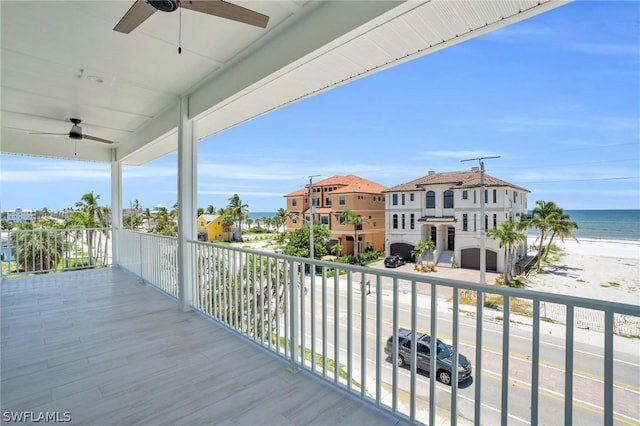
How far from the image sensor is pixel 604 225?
2.22 metres

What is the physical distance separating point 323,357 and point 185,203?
2.43 m

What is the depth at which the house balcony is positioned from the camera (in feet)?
4.04

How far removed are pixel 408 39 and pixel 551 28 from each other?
184cm

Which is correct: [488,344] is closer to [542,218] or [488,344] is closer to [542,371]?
[542,371]

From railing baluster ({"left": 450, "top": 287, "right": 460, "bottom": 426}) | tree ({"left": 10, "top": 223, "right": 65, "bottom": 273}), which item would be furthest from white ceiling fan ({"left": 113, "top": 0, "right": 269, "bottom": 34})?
tree ({"left": 10, "top": 223, "right": 65, "bottom": 273})

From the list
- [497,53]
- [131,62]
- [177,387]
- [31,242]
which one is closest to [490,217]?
[497,53]

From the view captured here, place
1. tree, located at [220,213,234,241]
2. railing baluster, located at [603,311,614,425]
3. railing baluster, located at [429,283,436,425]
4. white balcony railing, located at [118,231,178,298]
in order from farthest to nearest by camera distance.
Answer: white balcony railing, located at [118,231,178,298] < tree, located at [220,213,234,241] < railing baluster, located at [429,283,436,425] < railing baluster, located at [603,311,614,425]

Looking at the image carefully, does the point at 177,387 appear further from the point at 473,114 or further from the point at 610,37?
the point at 610,37

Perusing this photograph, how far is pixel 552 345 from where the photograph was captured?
4.36ft

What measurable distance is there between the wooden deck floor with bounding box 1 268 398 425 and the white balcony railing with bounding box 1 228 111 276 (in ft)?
8.42

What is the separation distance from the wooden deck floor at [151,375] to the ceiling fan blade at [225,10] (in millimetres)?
2136

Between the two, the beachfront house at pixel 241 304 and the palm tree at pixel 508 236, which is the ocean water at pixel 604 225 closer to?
the palm tree at pixel 508 236

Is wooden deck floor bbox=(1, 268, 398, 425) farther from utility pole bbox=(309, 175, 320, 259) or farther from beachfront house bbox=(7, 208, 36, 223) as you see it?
beachfront house bbox=(7, 208, 36, 223)

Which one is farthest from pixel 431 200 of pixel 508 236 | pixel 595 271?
pixel 595 271
